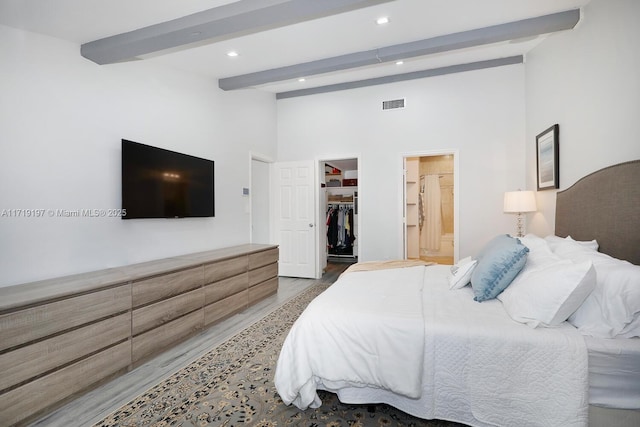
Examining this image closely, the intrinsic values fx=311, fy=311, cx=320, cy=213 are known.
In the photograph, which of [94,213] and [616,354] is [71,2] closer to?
[94,213]

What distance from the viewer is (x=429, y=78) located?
443 centimetres

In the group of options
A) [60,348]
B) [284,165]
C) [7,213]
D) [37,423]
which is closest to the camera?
[37,423]

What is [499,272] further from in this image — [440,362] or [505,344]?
[440,362]

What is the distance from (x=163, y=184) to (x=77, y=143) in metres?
0.76

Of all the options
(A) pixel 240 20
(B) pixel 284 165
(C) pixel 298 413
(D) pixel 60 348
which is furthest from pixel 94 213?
(B) pixel 284 165

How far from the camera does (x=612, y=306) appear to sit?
1422mm

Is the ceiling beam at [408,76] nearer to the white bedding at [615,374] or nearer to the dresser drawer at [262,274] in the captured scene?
the dresser drawer at [262,274]

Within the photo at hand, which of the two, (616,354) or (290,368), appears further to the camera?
(290,368)

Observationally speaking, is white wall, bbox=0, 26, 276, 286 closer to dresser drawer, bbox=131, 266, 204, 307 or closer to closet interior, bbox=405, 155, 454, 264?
dresser drawer, bbox=131, 266, 204, 307

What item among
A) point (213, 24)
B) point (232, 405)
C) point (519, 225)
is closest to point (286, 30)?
point (213, 24)

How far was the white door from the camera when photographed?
5039mm

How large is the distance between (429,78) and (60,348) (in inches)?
191

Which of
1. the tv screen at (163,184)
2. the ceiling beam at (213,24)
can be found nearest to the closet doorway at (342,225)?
the tv screen at (163,184)

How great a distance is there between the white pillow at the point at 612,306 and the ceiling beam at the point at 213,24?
2.15 m
